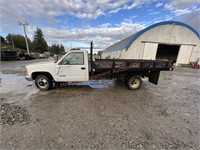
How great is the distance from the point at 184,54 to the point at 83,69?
67.0 ft

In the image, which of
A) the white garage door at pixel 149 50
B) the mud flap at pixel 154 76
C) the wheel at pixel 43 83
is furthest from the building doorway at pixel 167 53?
the wheel at pixel 43 83

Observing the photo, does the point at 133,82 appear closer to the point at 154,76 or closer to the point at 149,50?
the point at 154,76

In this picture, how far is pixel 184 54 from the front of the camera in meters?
18.5

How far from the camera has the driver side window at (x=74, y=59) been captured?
5.03m

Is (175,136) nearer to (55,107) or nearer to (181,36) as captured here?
(55,107)

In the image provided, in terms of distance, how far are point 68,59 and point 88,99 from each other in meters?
2.05

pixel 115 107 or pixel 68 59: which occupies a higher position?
pixel 68 59

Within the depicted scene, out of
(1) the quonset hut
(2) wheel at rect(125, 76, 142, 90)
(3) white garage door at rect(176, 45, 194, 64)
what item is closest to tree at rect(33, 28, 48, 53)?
(1) the quonset hut

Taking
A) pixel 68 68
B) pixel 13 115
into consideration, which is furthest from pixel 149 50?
pixel 13 115

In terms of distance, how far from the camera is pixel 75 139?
8.14ft

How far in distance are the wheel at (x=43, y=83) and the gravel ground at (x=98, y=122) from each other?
0.50 meters

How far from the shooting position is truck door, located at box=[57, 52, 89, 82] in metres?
5.03

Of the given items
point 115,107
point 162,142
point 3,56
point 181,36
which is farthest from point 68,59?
point 3,56

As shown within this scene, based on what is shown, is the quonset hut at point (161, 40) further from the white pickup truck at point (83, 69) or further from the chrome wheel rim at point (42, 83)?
the chrome wheel rim at point (42, 83)
